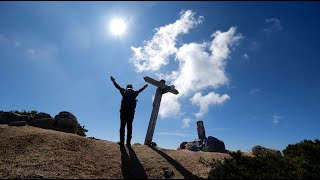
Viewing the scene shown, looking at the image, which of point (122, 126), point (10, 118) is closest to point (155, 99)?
point (122, 126)

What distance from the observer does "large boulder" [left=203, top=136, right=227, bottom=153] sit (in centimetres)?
2138

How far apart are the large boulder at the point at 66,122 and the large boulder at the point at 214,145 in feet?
29.6

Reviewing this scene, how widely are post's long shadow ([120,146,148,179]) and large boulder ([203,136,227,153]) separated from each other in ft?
31.7

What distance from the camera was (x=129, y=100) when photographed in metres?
14.0

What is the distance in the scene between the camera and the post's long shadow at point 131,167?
10367 millimetres

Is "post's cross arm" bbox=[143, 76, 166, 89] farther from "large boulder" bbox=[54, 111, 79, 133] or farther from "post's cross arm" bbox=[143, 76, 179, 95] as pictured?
"large boulder" bbox=[54, 111, 79, 133]

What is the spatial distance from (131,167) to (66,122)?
9.06 metres

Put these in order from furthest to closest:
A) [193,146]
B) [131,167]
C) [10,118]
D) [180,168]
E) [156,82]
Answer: [193,146] → [10,118] → [156,82] → [180,168] → [131,167]

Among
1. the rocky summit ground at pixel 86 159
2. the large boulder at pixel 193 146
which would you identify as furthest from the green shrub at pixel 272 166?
the large boulder at pixel 193 146

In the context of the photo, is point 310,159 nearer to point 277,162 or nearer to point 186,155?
point 277,162

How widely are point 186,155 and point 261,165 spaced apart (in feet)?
11.1

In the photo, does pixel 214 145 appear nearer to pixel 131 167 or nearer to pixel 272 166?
pixel 272 166

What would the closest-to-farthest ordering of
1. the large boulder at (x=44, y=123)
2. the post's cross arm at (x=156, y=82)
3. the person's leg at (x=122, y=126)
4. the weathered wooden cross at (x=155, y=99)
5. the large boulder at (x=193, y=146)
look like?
the person's leg at (x=122, y=126) → the weathered wooden cross at (x=155, y=99) → the post's cross arm at (x=156, y=82) → the large boulder at (x=44, y=123) → the large boulder at (x=193, y=146)

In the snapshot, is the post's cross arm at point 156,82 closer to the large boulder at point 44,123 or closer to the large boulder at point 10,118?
the large boulder at point 44,123
